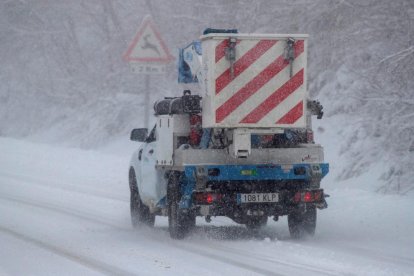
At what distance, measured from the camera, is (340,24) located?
66.5 feet

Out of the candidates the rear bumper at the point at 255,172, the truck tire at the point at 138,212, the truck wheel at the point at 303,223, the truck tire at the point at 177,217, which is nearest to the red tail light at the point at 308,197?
the rear bumper at the point at 255,172

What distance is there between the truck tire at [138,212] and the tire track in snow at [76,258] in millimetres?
2224

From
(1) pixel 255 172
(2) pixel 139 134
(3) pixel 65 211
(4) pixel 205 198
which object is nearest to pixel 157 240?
(4) pixel 205 198

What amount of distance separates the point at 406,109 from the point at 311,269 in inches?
265

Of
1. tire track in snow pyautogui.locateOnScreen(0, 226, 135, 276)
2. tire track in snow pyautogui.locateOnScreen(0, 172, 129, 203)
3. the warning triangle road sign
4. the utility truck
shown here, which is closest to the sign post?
the warning triangle road sign

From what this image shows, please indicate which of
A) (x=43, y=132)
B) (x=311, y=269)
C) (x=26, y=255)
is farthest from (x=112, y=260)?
(x=43, y=132)

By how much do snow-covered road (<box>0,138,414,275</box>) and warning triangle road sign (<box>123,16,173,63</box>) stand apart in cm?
292

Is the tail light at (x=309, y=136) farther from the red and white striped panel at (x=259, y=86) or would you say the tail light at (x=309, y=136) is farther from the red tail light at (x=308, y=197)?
the red tail light at (x=308, y=197)

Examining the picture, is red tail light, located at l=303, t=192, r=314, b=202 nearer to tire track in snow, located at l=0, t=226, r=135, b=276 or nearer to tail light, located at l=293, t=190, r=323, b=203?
tail light, located at l=293, t=190, r=323, b=203

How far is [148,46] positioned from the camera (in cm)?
1895

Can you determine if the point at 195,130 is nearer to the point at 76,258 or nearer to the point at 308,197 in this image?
the point at 308,197

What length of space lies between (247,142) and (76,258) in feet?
8.81

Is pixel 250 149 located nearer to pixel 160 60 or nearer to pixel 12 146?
pixel 160 60

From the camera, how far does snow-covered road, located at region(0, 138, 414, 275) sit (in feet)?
31.7
